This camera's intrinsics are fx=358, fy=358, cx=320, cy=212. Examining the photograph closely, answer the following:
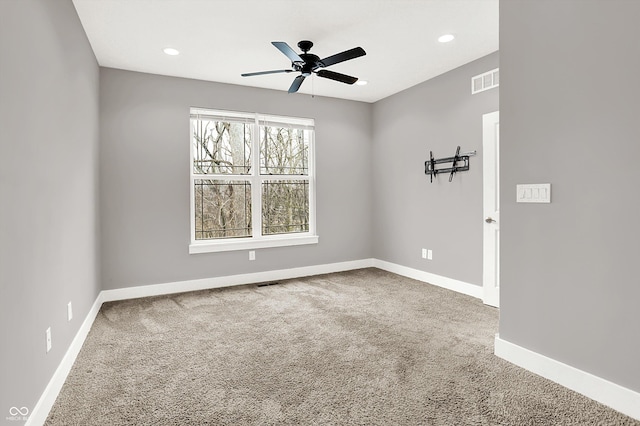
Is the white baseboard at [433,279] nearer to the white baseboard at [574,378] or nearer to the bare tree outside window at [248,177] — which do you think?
the bare tree outside window at [248,177]

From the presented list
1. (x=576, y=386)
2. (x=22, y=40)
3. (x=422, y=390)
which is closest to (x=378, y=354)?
(x=422, y=390)

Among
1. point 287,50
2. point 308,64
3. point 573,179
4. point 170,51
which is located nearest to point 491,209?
point 573,179

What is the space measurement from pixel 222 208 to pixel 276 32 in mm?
2388

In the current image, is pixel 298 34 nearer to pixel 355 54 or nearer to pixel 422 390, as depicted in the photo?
pixel 355 54

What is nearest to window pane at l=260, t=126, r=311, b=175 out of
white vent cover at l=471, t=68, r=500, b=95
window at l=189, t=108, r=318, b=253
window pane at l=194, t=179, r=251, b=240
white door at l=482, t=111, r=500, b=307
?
window at l=189, t=108, r=318, b=253

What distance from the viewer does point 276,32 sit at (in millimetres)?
3262

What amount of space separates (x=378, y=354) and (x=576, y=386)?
120 centimetres

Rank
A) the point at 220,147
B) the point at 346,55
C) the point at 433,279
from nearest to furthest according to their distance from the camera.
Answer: the point at 346,55 < the point at 433,279 < the point at 220,147

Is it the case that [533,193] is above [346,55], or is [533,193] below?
below

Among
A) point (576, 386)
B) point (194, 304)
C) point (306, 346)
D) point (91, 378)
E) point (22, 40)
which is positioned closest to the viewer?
point (22, 40)

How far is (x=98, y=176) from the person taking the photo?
3.92 meters

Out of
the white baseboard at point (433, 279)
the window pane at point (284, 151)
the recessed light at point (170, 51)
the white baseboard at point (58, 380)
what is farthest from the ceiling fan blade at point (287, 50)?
the white baseboard at point (433, 279)

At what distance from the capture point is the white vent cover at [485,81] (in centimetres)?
377

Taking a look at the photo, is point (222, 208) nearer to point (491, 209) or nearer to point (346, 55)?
point (346, 55)
